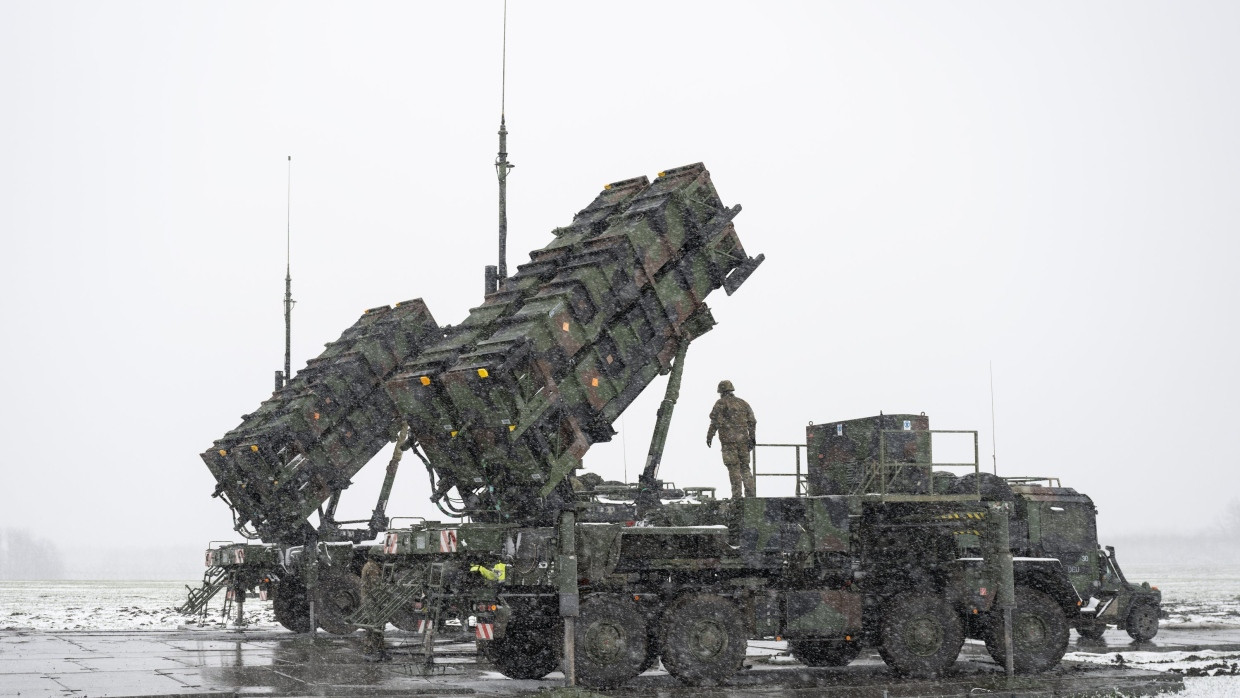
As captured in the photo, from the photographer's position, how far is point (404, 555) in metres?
15.8

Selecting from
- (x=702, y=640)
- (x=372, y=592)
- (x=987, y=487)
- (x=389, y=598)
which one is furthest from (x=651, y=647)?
(x=987, y=487)

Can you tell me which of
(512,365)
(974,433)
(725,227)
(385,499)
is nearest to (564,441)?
(512,365)

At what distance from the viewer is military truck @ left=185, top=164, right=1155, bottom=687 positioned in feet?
47.8

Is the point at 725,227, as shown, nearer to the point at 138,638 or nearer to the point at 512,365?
the point at 512,365

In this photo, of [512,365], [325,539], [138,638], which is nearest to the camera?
[512,365]

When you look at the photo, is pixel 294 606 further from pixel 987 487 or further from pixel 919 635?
pixel 987 487

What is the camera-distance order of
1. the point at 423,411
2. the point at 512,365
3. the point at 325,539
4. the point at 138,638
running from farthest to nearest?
1. the point at 325,539
2. the point at 138,638
3. the point at 423,411
4. the point at 512,365

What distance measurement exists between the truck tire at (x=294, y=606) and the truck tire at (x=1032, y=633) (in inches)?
520

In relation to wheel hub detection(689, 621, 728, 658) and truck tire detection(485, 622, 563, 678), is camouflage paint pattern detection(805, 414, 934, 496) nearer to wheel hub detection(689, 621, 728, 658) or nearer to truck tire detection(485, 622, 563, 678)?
wheel hub detection(689, 621, 728, 658)

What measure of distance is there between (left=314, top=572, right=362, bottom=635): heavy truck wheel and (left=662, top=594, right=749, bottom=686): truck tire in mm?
9764

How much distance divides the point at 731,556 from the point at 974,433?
11.0 ft

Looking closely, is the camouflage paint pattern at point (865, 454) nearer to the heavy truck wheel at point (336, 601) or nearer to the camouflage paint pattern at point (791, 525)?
the camouflage paint pattern at point (791, 525)

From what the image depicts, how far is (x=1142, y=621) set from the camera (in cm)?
2116

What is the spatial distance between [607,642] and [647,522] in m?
1.46
